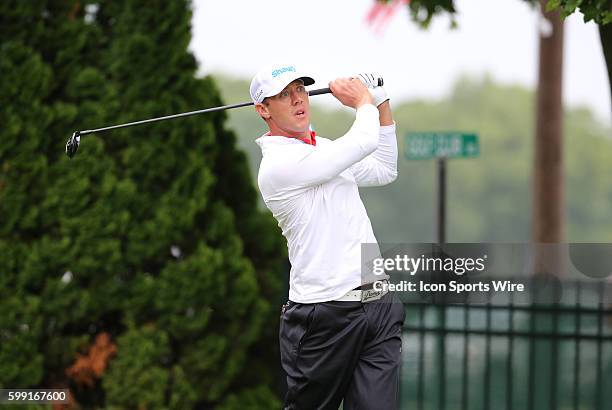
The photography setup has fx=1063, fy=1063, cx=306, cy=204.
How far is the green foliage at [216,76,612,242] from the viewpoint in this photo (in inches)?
1426

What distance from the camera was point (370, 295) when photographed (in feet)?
13.5

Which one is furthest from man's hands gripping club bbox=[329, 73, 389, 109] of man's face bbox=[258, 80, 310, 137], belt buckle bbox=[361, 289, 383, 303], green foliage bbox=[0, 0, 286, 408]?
green foliage bbox=[0, 0, 286, 408]

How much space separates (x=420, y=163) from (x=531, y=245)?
102ft

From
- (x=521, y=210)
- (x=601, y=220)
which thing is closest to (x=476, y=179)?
(x=521, y=210)

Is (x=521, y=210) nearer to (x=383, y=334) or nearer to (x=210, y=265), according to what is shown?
(x=210, y=265)

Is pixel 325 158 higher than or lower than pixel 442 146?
lower

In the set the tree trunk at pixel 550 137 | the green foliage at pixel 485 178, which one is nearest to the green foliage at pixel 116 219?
the tree trunk at pixel 550 137

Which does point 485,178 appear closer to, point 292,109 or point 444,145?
point 444,145

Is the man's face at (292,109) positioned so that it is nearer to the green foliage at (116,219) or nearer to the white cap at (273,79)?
the white cap at (273,79)

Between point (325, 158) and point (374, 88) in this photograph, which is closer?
point (325, 158)

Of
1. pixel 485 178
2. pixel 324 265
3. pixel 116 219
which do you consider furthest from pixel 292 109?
pixel 485 178

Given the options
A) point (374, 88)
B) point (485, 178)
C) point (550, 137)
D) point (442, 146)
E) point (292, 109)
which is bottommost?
point (292, 109)

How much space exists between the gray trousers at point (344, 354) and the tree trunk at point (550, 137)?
6.74 meters

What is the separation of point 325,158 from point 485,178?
34.1 meters
